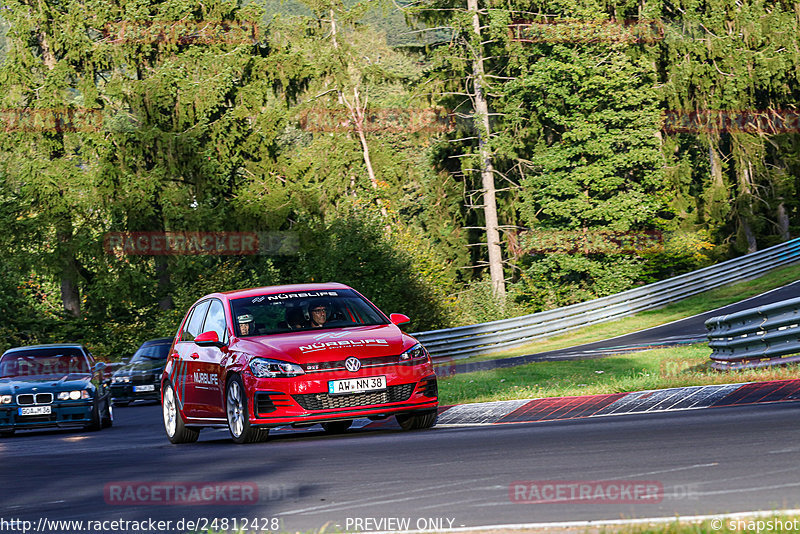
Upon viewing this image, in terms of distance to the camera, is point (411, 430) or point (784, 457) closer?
point (784, 457)

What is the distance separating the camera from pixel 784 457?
26.9ft

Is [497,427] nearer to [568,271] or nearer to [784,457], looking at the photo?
[784,457]

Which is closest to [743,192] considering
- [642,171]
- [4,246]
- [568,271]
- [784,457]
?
[642,171]

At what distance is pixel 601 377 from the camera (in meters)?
20.9

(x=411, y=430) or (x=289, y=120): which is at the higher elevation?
(x=289, y=120)

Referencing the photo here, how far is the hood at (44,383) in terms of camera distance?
64.4ft

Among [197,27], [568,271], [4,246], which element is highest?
[197,27]

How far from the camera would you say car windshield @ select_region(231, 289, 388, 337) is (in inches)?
539

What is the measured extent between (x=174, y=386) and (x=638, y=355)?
1549 centimetres

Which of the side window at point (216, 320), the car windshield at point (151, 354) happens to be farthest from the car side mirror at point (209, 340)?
the car windshield at point (151, 354)

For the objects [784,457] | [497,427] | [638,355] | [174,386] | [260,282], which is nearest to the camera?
[784,457]

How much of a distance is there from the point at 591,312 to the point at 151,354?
16.5 m

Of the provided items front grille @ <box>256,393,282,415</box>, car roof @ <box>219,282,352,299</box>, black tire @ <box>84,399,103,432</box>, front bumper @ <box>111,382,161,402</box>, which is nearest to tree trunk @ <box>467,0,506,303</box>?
front bumper @ <box>111,382,161,402</box>

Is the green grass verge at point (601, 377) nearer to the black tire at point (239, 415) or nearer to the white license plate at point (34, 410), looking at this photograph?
the black tire at point (239, 415)
